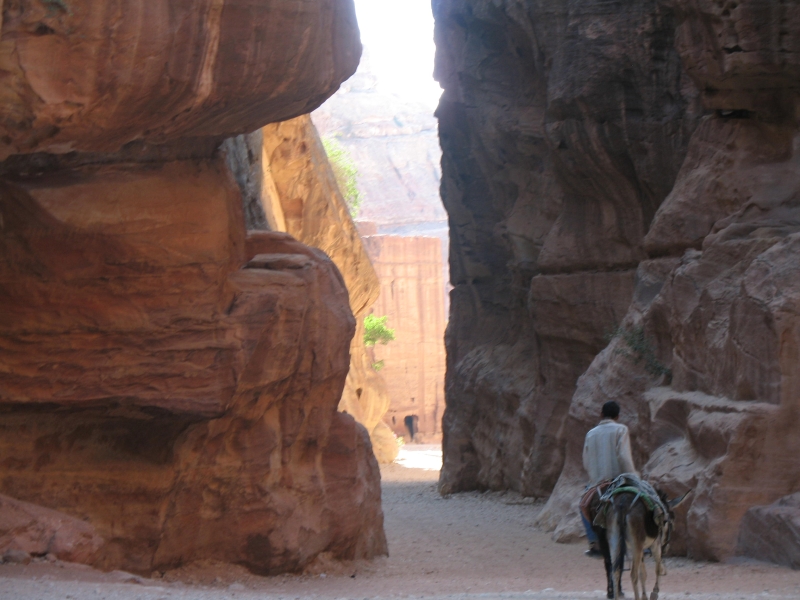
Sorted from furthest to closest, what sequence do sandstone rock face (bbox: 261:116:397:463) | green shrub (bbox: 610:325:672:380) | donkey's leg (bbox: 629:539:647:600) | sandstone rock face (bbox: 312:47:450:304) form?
1. sandstone rock face (bbox: 312:47:450:304)
2. sandstone rock face (bbox: 261:116:397:463)
3. green shrub (bbox: 610:325:672:380)
4. donkey's leg (bbox: 629:539:647:600)

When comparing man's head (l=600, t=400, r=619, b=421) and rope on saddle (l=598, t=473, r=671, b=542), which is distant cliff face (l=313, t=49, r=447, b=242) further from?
rope on saddle (l=598, t=473, r=671, b=542)

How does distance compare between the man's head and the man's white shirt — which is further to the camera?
the man's head

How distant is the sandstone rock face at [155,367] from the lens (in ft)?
25.2

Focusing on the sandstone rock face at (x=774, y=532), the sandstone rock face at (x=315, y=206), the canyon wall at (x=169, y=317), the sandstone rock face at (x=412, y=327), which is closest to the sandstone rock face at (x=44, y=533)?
the canyon wall at (x=169, y=317)

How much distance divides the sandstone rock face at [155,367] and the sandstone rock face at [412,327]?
3482 centimetres

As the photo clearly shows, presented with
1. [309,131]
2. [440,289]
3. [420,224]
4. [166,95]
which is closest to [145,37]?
[166,95]

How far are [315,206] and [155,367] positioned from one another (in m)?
16.3

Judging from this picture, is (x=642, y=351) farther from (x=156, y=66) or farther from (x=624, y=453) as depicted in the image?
(x=156, y=66)

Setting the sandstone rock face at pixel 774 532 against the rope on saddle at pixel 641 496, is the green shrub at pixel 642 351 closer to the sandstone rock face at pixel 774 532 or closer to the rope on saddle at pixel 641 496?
the sandstone rock face at pixel 774 532

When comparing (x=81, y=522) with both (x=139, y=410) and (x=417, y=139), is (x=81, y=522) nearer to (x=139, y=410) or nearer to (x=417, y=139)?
(x=139, y=410)

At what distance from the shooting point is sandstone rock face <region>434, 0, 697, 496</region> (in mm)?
13977

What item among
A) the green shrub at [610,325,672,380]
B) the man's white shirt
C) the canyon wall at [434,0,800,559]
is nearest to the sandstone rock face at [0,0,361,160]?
the man's white shirt

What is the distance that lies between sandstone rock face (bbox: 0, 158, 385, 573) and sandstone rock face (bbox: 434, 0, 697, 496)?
22.4 feet

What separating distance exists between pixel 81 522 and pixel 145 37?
12.6ft
